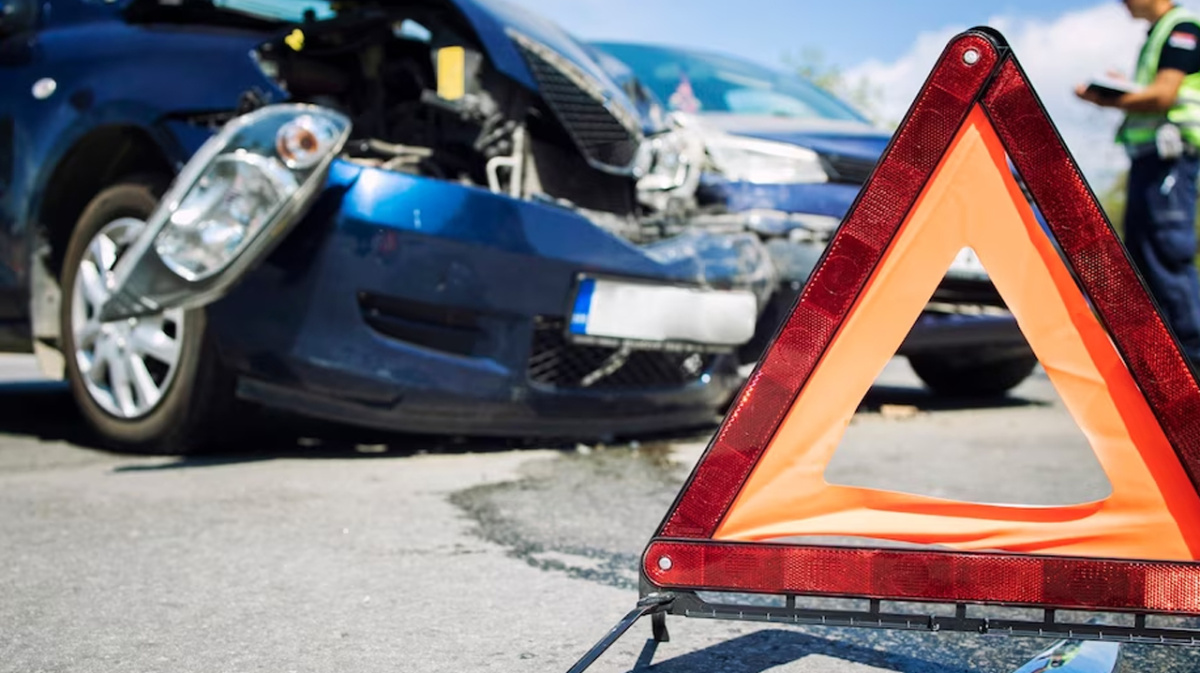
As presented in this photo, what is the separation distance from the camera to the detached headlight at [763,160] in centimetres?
553

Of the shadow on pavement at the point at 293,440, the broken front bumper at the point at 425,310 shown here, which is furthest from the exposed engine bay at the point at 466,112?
the shadow on pavement at the point at 293,440

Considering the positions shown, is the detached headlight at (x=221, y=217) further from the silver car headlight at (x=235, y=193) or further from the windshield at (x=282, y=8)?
the windshield at (x=282, y=8)

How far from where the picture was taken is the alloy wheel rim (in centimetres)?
415

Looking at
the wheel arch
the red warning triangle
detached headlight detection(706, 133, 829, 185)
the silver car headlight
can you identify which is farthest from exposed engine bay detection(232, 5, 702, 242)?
the red warning triangle

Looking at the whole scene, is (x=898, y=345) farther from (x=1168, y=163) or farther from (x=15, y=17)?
(x=15, y=17)

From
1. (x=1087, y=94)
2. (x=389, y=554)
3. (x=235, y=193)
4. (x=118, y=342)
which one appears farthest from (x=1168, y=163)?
(x=118, y=342)

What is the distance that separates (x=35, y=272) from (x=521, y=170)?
173 cm

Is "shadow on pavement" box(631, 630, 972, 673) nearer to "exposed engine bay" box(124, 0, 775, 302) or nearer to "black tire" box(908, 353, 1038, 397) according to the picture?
"exposed engine bay" box(124, 0, 775, 302)

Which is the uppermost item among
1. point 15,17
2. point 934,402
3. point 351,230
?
point 15,17

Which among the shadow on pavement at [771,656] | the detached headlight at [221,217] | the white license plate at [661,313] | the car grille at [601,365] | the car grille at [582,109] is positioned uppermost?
the car grille at [582,109]

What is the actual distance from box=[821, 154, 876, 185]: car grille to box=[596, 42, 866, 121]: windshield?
38.1 inches

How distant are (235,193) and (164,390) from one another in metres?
0.75

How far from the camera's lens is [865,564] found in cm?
188

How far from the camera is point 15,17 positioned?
187 inches
